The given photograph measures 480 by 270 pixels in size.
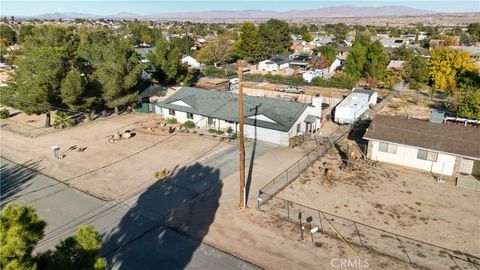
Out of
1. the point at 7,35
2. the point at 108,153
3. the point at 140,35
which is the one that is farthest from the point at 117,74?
the point at 7,35

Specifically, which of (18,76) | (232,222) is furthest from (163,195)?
(18,76)

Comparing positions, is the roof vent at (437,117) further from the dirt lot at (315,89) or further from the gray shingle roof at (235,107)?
the dirt lot at (315,89)

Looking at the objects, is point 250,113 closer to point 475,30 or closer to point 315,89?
point 315,89

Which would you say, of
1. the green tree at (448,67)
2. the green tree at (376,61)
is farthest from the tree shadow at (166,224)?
the green tree at (448,67)

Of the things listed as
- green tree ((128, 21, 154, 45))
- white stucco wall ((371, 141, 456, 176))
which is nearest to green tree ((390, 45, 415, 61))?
white stucco wall ((371, 141, 456, 176))

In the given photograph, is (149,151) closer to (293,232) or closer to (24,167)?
(24,167)

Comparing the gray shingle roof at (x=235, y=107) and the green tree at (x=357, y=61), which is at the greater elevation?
the green tree at (x=357, y=61)
